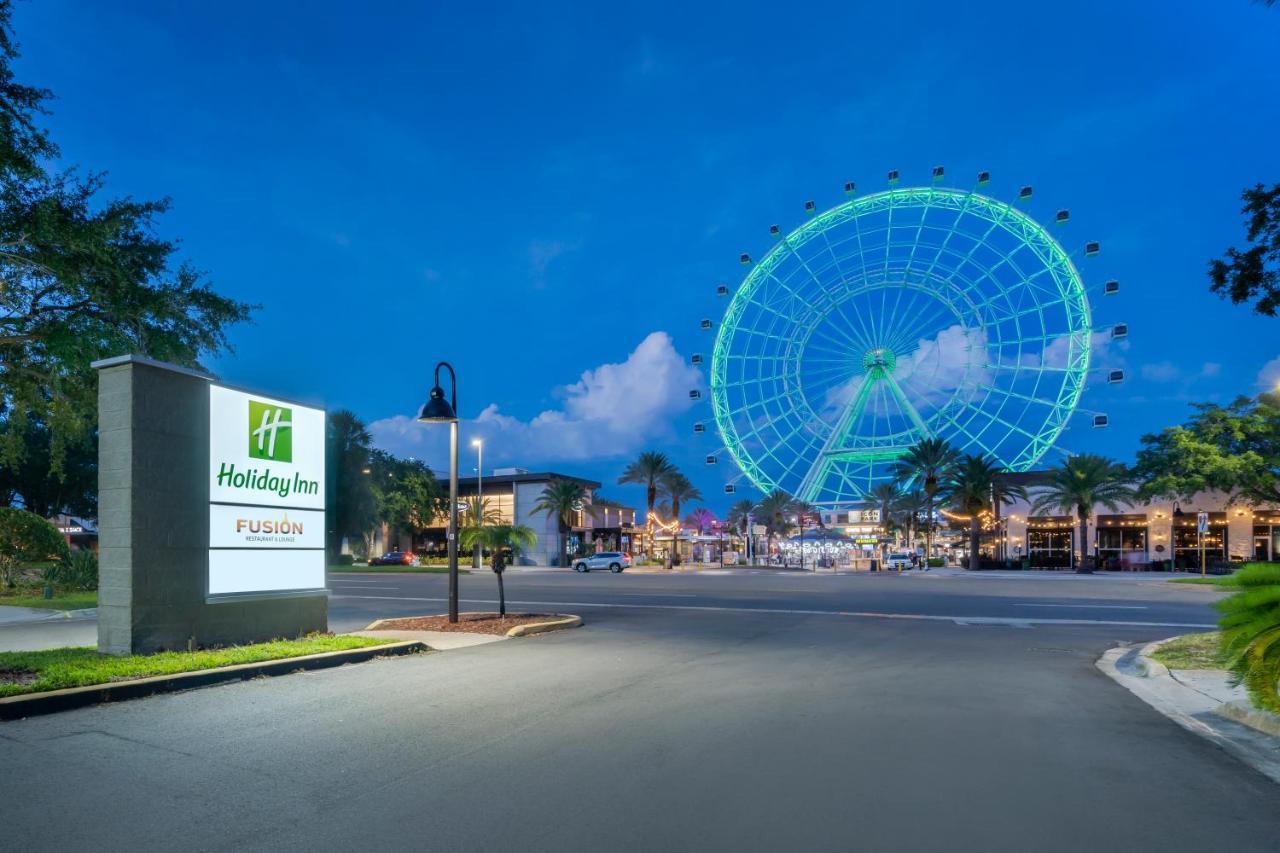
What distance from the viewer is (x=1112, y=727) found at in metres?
7.72

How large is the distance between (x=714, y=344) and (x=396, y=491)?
32502mm

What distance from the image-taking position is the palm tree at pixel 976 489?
56562 millimetres

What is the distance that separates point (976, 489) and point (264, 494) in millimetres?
53589

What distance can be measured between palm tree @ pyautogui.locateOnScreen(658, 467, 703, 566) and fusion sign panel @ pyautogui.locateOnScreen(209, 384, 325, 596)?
5592 centimetres

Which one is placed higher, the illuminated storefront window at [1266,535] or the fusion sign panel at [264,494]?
the fusion sign panel at [264,494]

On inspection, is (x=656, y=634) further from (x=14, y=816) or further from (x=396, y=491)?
(x=396, y=491)

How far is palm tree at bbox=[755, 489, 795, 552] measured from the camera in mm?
90375

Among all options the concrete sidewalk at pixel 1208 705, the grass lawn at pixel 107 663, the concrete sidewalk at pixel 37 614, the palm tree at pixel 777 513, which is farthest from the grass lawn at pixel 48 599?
the palm tree at pixel 777 513

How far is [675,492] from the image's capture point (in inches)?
3034

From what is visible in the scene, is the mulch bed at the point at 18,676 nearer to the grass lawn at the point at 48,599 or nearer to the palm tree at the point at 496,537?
the palm tree at the point at 496,537

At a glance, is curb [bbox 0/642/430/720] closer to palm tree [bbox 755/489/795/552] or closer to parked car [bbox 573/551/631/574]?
parked car [bbox 573/551/631/574]

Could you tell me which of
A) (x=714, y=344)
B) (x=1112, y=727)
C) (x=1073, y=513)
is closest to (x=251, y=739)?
(x=1112, y=727)

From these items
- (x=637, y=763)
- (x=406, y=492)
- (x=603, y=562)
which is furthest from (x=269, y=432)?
(x=406, y=492)

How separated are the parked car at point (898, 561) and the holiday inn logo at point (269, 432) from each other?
5366 centimetres
